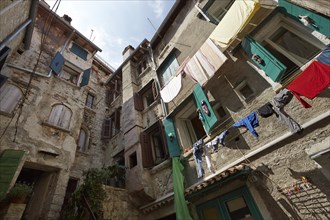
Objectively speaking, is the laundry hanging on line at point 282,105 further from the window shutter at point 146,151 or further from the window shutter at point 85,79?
the window shutter at point 85,79

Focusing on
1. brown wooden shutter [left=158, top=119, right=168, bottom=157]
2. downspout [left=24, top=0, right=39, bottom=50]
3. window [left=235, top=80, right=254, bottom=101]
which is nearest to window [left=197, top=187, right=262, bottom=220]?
brown wooden shutter [left=158, top=119, right=168, bottom=157]

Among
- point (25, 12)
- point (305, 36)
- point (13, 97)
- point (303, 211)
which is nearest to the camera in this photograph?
point (303, 211)

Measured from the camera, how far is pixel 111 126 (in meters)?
12.8

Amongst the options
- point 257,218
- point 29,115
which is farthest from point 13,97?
point 257,218

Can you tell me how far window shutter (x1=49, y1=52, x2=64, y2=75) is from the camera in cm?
1118

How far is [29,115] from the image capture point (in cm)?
858

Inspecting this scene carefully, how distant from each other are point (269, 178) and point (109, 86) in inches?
532

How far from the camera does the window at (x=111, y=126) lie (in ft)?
39.8

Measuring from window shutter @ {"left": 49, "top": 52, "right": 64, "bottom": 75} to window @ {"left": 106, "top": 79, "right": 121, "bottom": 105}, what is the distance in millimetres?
3974

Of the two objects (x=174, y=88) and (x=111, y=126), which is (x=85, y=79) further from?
(x=174, y=88)

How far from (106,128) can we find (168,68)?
619 centimetres

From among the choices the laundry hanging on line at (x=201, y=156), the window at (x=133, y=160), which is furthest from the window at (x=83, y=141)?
the laundry hanging on line at (x=201, y=156)

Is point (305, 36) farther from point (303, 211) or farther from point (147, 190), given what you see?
point (147, 190)

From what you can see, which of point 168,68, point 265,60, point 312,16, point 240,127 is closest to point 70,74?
point 168,68
